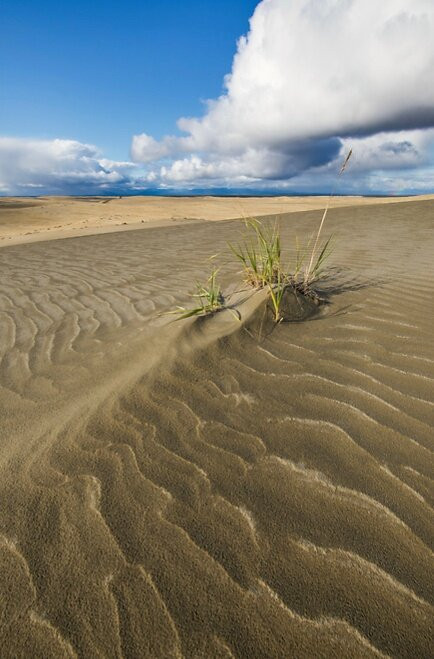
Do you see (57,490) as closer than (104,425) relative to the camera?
Yes

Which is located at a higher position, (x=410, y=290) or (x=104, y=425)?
(x=410, y=290)

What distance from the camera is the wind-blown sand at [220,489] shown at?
3.46 feet

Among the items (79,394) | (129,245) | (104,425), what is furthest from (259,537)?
(129,245)

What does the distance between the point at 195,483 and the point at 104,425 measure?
1.97 feet

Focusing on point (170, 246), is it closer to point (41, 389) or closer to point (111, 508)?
point (41, 389)

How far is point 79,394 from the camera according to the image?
2.21 m

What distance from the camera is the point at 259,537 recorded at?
129cm

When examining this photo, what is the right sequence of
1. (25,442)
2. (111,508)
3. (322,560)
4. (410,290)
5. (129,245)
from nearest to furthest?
(322,560) → (111,508) → (25,442) → (410,290) → (129,245)

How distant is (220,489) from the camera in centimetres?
148

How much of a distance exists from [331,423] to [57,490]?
1197 mm

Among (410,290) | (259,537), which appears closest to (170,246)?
(410,290)

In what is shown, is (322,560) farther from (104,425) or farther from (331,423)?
(104,425)

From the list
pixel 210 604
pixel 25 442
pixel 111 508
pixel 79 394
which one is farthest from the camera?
pixel 79 394

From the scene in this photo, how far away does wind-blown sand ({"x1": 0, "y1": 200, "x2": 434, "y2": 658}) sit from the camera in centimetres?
105
